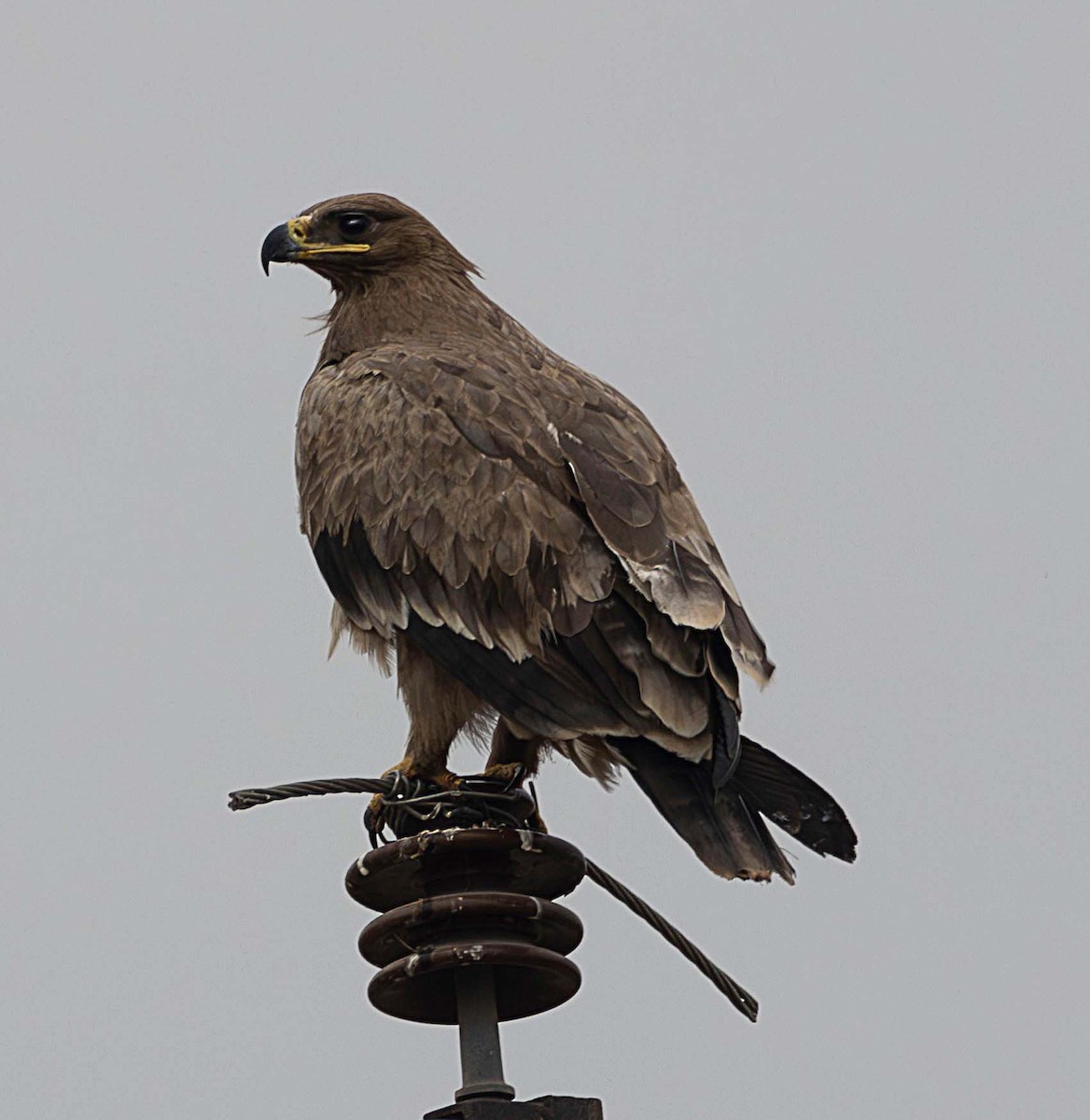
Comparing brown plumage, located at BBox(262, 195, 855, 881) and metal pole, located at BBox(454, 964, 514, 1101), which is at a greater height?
brown plumage, located at BBox(262, 195, 855, 881)

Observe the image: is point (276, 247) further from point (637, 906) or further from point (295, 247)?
point (637, 906)

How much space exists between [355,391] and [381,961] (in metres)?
2.39

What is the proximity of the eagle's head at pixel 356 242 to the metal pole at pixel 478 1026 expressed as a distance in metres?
3.46

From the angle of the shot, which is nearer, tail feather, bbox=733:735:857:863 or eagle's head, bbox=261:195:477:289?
tail feather, bbox=733:735:857:863

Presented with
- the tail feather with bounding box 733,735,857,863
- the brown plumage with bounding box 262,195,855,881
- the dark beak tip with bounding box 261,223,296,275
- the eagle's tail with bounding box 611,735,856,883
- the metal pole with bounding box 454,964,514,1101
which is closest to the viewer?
the metal pole with bounding box 454,964,514,1101

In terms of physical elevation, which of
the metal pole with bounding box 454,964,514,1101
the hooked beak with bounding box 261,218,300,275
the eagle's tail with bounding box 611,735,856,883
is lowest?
the metal pole with bounding box 454,964,514,1101

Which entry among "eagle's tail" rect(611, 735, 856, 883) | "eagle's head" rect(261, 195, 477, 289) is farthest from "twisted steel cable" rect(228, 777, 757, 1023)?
"eagle's head" rect(261, 195, 477, 289)

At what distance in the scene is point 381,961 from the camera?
16.6 ft

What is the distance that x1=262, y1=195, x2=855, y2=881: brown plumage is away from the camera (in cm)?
591

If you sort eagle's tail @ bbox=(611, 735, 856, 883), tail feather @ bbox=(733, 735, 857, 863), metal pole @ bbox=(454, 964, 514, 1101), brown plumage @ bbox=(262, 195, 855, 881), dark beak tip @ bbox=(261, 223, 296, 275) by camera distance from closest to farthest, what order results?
metal pole @ bbox=(454, 964, 514, 1101) → eagle's tail @ bbox=(611, 735, 856, 883) → brown plumage @ bbox=(262, 195, 855, 881) → tail feather @ bbox=(733, 735, 857, 863) → dark beak tip @ bbox=(261, 223, 296, 275)

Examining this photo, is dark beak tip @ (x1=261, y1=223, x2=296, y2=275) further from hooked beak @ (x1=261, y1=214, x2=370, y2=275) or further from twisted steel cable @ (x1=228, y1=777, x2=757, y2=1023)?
twisted steel cable @ (x1=228, y1=777, x2=757, y2=1023)

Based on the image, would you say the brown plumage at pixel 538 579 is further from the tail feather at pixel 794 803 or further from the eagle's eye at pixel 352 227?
the eagle's eye at pixel 352 227

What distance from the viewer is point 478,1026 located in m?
4.82

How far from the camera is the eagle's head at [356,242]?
7.49 m
